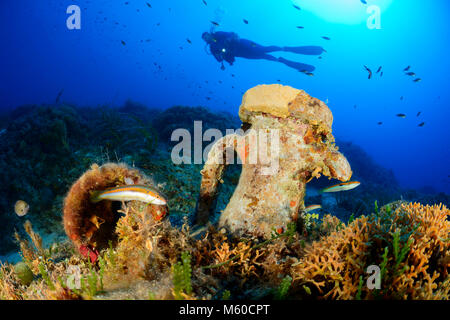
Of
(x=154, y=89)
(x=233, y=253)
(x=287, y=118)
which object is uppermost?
(x=154, y=89)

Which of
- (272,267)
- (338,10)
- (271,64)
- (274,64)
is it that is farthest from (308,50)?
(271,64)

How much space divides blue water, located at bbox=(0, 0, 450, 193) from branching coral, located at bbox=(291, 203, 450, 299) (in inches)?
3004

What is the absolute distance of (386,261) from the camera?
66.3 inches

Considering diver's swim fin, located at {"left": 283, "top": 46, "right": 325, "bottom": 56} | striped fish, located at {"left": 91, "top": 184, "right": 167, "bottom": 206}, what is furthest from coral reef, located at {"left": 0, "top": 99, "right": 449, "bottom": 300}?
diver's swim fin, located at {"left": 283, "top": 46, "right": 325, "bottom": 56}

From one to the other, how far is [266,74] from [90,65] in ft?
292

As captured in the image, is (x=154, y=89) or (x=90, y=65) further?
(x=154, y=89)

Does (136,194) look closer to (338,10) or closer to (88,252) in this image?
(88,252)

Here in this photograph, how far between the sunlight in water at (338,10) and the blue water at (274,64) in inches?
16.2

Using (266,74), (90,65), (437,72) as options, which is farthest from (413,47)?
(90,65)

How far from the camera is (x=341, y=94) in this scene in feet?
348

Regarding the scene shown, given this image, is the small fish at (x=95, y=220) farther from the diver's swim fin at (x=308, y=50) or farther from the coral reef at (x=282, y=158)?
the diver's swim fin at (x=308, y=50)

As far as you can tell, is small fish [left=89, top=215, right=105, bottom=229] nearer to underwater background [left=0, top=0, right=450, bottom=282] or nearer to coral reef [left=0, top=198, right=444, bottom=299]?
coral reef [left=0, top=198, right=444, bottom=299]

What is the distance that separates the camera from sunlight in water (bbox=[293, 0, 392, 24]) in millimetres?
81325
